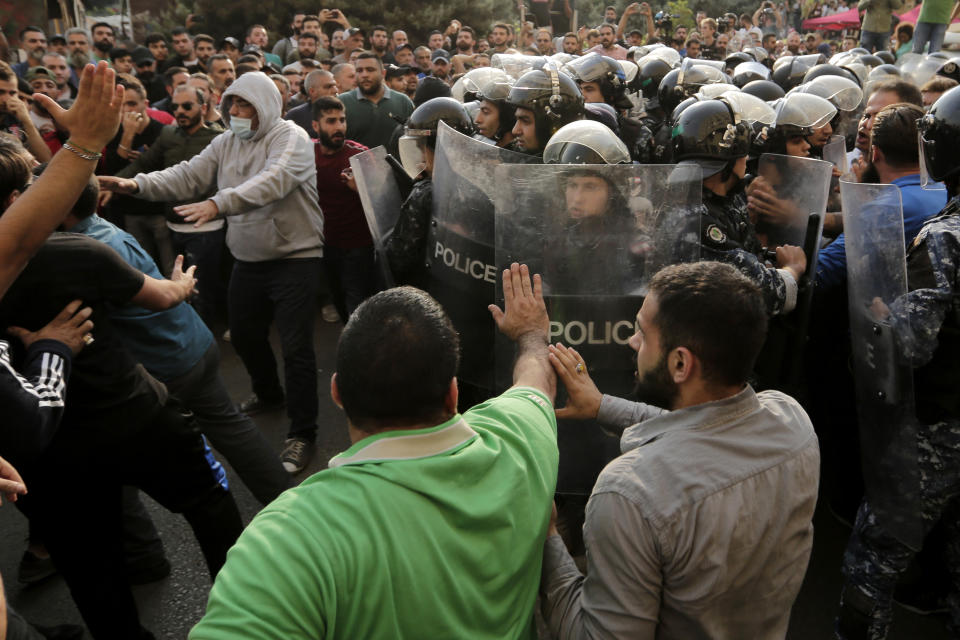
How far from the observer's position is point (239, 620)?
3.42 ft

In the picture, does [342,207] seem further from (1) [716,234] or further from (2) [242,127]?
(1) [716,234]

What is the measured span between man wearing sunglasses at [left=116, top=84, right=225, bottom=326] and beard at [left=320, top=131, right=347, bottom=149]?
127 centimetres

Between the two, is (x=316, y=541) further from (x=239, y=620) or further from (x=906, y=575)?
(x=906, y=575)

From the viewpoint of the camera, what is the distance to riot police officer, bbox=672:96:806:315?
8.26 feet

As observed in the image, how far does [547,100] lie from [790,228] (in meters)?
1.47

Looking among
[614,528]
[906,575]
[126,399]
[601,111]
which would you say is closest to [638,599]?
[614,528]

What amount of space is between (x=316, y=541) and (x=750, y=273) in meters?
1.87

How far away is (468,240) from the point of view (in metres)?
2.59

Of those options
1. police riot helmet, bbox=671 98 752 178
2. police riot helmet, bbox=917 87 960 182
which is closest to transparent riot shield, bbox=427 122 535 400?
police riot helmet, bbox=671 98 752 178

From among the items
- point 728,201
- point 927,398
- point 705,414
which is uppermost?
point 728,201

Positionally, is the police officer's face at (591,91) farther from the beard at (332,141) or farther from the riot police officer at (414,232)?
the riot police officer at (414,232)

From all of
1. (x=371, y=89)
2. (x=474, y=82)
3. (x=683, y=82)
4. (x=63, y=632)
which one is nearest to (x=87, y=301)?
(x=63, y=632)

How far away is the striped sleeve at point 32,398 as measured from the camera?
72.6 inches

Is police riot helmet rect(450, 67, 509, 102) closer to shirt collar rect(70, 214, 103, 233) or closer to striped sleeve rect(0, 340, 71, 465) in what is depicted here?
shirt collar rect(70, 214, 103, 233)
